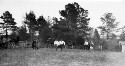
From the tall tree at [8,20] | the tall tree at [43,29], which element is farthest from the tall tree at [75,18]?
the tall tree at [8,20]

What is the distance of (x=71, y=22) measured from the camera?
204ft

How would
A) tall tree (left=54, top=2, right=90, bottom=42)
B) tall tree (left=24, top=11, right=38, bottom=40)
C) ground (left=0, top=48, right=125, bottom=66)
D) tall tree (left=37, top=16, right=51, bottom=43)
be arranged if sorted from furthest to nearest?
tall tree (left=24, top=11, right=38, bottom=40), tall tree (left=37, top=16, right=51, bottom=43), tall tree (left=54, top=2, right=90, bottom=42), ground (left=0, top=48, right=125, bottom=66)

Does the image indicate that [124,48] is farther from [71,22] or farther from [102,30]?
[102,30]

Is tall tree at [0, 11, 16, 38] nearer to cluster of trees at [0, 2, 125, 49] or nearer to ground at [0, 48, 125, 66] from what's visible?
cluster of trees at [0, 2, 125, 49]

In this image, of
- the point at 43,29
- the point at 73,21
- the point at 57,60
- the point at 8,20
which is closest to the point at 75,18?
the point at 73,21

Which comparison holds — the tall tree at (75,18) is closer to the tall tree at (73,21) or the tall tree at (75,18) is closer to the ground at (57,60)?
the tall tree at (73,21)

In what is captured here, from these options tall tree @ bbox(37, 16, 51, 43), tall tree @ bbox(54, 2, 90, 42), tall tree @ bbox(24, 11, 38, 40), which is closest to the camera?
tall tree @ bbox(54, 2, 90, 42)

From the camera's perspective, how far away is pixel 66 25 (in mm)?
63625

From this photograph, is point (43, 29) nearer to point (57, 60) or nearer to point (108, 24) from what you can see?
point (108, 24)

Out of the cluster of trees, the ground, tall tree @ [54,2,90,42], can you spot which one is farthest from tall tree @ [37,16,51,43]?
the ground

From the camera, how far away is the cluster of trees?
62531mm

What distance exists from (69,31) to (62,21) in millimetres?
3830

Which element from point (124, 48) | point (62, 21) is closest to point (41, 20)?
point (62, 21)

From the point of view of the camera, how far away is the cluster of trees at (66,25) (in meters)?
62.5
